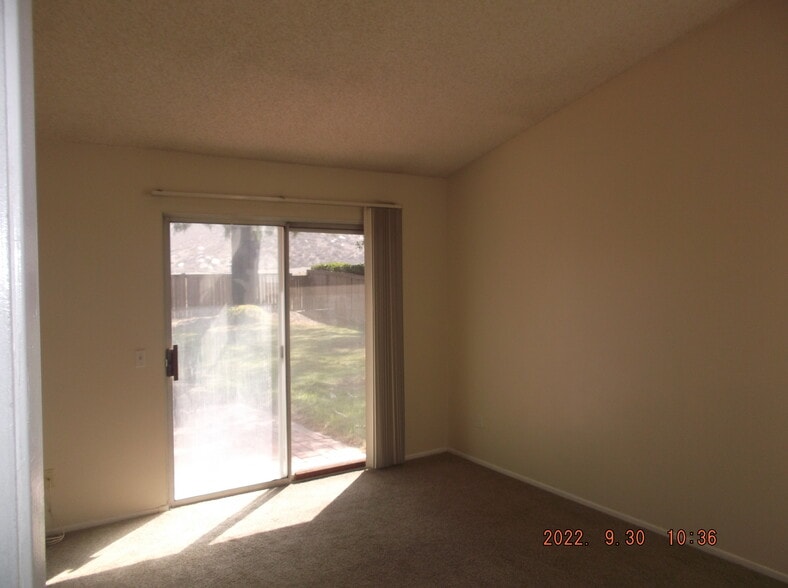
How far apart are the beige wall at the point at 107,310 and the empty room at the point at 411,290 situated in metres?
0.02

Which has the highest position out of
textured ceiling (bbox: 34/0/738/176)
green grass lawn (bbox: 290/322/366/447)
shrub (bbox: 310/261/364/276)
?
textured ceiling (bbox: 34/0/738/176)

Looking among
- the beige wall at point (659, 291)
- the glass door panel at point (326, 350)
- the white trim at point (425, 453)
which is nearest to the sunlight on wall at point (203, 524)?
the glass door panel at point (326, 350)

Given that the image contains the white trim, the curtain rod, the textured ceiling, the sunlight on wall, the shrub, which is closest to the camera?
the textured ceiling

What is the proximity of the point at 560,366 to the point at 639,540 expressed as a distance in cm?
119

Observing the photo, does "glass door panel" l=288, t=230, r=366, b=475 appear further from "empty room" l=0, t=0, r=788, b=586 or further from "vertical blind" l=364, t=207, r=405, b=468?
"vertical blind" l=364, t=207, r=405, b=468

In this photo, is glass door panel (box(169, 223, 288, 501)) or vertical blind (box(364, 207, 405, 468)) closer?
glass door panel (box(169, 223, 288, 501))

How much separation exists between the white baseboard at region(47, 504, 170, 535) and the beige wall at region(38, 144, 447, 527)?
0.9 inches

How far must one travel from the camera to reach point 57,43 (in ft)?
7.62

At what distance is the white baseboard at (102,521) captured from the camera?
3.22 metres

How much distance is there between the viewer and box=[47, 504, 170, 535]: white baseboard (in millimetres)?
3221

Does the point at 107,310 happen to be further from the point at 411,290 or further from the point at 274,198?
the point at 411,290
